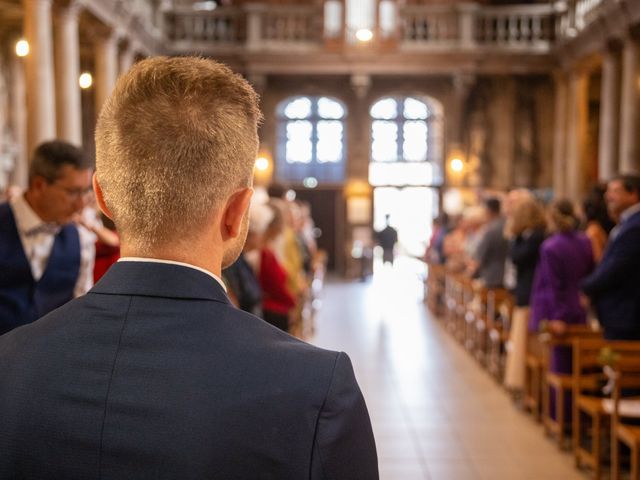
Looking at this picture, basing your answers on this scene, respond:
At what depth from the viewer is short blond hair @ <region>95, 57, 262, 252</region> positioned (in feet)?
4.10

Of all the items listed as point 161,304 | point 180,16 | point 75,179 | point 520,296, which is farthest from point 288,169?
point 161,304

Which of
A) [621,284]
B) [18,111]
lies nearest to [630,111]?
[621,284]

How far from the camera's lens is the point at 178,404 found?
45.6 inches

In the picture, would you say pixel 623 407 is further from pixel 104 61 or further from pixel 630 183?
pixel 104 61

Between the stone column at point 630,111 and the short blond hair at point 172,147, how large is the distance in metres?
13.0

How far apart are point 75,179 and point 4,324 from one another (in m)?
0.65

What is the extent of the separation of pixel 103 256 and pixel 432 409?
4386 mm

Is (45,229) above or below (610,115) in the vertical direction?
below

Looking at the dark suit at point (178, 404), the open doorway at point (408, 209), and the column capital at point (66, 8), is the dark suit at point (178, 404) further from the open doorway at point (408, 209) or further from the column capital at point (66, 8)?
the open doorway at point (408, 209)

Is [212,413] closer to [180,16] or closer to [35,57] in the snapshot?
[35,57]

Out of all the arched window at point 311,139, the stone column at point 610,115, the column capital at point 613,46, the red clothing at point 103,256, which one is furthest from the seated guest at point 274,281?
the arched window at point 311,139

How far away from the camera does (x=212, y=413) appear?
45.4 inches

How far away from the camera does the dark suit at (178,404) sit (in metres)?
1.15

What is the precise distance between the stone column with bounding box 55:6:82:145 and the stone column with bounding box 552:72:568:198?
10918 millimetres
